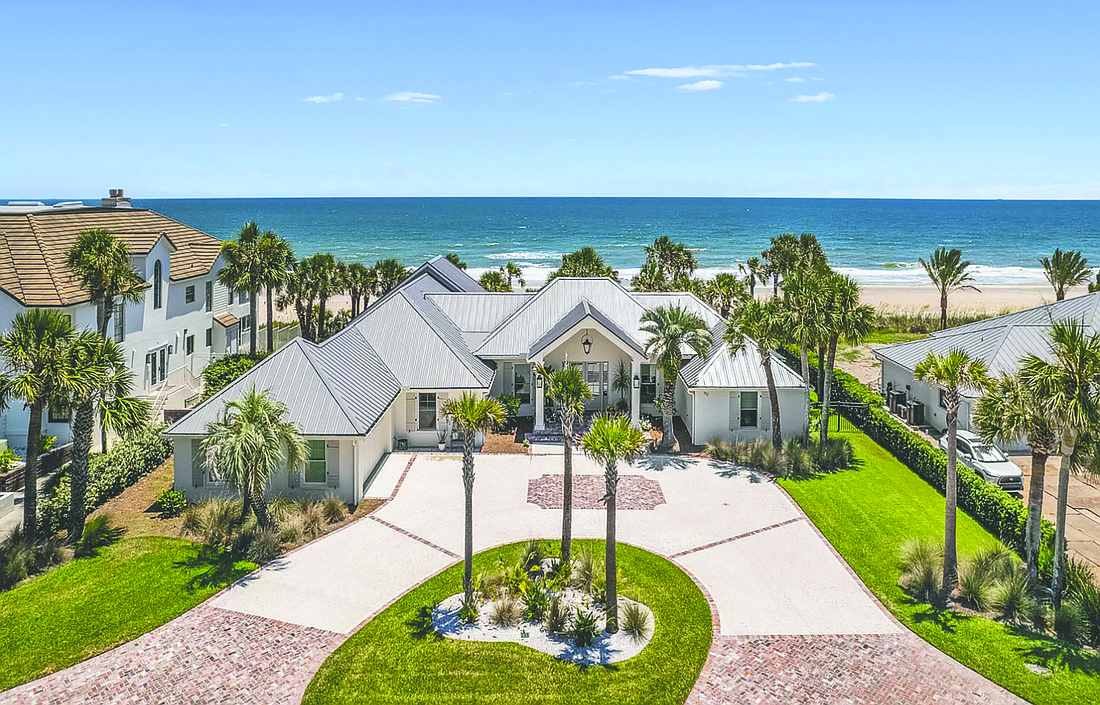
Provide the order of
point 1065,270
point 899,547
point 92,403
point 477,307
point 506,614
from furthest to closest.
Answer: point 1065,270
point 477,307
point 899,547
point 92,403
point 506,614

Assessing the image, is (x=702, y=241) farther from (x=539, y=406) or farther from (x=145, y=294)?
(x=145, y=294)

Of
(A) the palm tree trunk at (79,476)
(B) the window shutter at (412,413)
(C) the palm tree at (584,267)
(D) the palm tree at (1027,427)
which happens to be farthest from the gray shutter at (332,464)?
(C) the palm tree at (584,267)

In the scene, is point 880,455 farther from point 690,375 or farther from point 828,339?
point 690,375

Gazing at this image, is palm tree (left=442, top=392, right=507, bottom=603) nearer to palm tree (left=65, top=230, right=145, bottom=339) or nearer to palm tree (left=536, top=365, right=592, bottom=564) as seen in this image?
palm tree (left=536, top=365, right=592, bottom=564)

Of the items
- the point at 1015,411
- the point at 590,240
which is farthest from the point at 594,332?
the point at 590,240

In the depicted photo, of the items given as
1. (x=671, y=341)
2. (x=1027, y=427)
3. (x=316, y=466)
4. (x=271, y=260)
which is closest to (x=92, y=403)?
(x=316, y=466)

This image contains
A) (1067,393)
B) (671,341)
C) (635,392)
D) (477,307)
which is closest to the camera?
Answer: (1067,393)

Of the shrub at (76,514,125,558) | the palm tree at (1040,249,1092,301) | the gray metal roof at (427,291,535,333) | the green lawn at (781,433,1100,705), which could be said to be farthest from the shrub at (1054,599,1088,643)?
the palm tree at (1040,249,1092,301)
